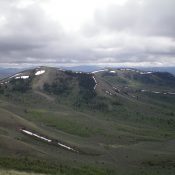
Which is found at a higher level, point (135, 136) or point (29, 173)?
point (29, 173)

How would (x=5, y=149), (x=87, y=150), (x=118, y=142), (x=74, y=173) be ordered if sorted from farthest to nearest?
(x=118, y=142) → (x=87, y=150) → (x=5, y=149) → (x=74, y=173)

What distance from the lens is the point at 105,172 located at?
9369 cm

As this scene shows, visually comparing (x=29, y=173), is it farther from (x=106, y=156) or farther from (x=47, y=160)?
(x=106, y=156)

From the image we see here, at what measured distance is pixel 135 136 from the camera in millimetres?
177750

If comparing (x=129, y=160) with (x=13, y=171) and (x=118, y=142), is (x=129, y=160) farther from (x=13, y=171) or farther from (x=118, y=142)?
(x=13, y=171)

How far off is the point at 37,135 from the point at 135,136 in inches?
2309

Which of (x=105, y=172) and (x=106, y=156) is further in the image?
(x=106, y=156)

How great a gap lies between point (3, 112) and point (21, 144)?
5747 centimetres

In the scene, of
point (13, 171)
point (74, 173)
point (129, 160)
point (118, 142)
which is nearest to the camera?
point (13, 171)

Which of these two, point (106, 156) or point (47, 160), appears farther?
point (106, 156)

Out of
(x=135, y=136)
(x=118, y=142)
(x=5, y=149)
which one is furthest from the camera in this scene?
(x=135, y=136)

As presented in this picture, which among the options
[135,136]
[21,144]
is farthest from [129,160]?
[135,136]

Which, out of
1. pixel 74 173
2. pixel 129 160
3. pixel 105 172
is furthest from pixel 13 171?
pixel 129 160

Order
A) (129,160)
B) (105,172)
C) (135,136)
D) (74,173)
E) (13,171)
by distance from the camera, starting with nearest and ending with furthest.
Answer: (13,171) → (74,173) → (105,172) → (129,160) → (135,136)
